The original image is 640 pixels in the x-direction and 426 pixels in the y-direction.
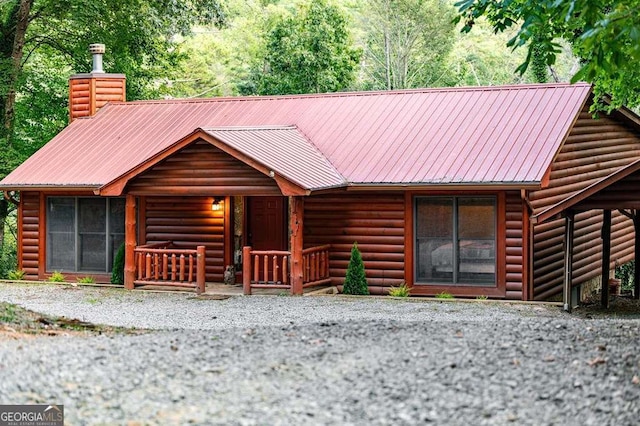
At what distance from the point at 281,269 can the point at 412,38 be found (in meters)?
28.2

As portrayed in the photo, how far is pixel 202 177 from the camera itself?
18.1 m

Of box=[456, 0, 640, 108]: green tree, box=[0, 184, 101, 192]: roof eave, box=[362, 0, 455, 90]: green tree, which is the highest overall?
box=[362, 0, 455, 90]: green tree

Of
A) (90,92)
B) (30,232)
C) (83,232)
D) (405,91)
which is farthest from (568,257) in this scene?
(90,92)

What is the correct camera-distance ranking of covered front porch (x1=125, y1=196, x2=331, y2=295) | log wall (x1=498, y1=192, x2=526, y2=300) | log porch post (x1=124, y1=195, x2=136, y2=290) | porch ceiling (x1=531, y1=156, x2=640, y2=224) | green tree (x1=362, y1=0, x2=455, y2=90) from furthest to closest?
green tree (x1=362, y1=0, x2=455, y2=90) < log porch post (x1=124, y1=195, x2=136, y2=290) < covered front porch (x1=125, y1=196, x2=331, y2=295) < log wall (x1=498, y1=192, x2=526, y2=300) < porch ceiling (x1=531, y1=156, x2=640, y2=224)

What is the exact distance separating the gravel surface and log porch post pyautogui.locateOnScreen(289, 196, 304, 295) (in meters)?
6.41

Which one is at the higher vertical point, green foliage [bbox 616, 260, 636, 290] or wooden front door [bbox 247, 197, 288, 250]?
wooden front door [bbox 247, 197, 288, 250]

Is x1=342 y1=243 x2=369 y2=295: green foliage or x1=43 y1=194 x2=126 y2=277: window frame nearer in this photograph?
x1=342 y1=243 x2=369 y2=295: green foliage

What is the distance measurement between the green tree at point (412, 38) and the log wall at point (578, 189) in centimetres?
2213

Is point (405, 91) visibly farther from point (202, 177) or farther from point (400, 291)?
point (202, 177)

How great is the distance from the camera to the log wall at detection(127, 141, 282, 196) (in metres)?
17.7

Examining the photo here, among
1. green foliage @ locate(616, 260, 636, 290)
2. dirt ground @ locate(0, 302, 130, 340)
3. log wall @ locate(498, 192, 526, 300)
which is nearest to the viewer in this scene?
dirt ground @ locate(0, 302, 130, 340)

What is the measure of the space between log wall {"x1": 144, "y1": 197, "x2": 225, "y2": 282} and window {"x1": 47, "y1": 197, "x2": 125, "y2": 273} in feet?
2.41

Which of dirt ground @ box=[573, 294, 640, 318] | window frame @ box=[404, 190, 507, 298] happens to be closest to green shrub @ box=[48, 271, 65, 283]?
window frame @ box=[404, 190, 507, 298]

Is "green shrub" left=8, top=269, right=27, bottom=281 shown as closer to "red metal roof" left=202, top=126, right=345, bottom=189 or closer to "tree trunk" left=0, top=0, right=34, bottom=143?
"tree trunk" left=0, top=0, right=34, bottom=143
